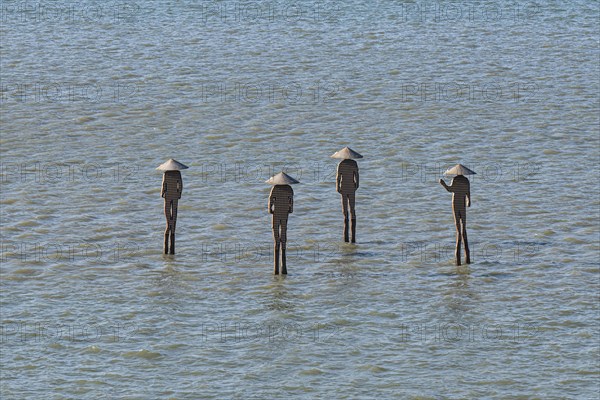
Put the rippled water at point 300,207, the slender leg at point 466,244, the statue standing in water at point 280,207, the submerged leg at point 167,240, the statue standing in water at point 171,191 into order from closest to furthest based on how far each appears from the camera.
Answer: the rippled water at point 300,207, the statue standing in water at point 280,207, the slender leg at point 466,244, the statue standing in water at point 171,191, the submerged leg at point 167,240

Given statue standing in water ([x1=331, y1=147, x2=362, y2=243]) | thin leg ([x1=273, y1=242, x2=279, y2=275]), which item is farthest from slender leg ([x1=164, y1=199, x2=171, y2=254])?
statue standing in water ([x1=331, y1=147, x2=362, y2=243])

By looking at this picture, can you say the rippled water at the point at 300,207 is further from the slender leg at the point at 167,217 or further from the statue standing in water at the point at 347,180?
the statue standing in water at the point at 347,180

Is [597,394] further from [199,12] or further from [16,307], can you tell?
[199,12]

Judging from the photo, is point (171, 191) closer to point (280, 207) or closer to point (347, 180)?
point (280, 207)

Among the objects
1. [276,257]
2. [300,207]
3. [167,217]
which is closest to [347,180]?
[276,257]

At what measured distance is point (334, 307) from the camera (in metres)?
28.8

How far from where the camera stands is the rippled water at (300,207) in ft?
85.9

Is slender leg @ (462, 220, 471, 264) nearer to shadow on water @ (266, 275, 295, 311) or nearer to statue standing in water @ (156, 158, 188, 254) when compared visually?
shadow on water @ (266, 275, 295, 311)

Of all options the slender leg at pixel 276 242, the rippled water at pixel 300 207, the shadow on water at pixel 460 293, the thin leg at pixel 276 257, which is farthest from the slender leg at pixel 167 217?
the shadow on water at pixel 460 293

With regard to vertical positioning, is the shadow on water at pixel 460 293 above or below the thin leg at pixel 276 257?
below

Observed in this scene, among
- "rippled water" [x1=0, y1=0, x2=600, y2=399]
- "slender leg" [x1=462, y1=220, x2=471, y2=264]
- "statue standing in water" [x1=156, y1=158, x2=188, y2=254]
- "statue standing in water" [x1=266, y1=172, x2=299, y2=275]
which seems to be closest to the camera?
"rippled water" [x1=0, y1=0, x2=600, y2=399]

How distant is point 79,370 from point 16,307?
348 cm

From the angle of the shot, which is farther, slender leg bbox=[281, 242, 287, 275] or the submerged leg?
the submerged leg

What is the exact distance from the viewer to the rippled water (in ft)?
85.9
